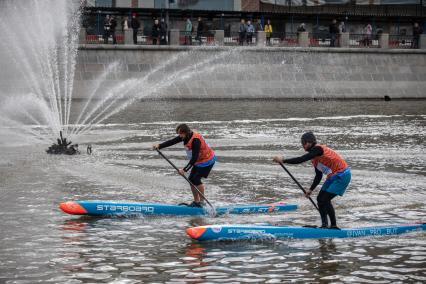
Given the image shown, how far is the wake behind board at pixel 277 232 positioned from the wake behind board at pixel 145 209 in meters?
2.48

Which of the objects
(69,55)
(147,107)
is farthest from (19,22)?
(147,107)

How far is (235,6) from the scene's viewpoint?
66.5 m

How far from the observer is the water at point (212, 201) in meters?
14.2

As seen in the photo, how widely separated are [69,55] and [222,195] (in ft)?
97.8

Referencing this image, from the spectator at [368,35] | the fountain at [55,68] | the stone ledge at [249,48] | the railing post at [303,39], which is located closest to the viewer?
the fountain at [55,68]

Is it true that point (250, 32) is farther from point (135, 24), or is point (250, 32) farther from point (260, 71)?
point (135, 24)

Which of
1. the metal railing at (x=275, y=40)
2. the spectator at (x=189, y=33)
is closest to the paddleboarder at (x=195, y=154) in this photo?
the metal railing at (x=275, y=40)

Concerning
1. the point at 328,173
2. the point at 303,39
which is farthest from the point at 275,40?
the point at 328,173

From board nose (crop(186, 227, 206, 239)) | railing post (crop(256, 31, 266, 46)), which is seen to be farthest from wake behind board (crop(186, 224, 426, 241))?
railing post (crop(256, 31, 266, 46))

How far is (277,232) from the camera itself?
1609 cm

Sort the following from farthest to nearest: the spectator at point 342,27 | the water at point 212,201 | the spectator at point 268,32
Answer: the spectator at point 342,27 < the spectator at point 268,32 < the water at point 212,201

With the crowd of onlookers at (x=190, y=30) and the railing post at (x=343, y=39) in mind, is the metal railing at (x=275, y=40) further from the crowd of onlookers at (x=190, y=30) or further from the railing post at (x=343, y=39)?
the railing post at (x=343, y=39)

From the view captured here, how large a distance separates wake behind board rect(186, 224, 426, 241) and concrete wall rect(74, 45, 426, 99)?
3382 centimetres

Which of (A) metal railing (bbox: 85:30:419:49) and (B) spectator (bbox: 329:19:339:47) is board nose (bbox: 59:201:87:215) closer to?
(A) metal railing (bbox: 85:30:419:49)
